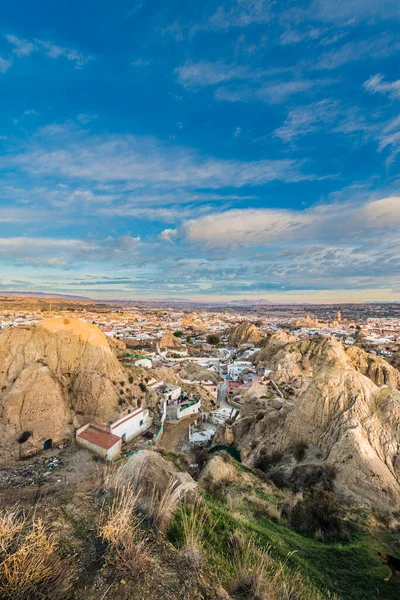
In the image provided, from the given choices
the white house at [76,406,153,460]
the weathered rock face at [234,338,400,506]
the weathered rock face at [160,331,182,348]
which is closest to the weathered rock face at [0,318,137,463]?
the white house at [76,406,153,460]

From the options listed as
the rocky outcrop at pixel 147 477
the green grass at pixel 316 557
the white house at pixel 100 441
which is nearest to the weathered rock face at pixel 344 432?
the green grass at pixel 316 557

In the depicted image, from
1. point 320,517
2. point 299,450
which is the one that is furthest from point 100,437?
point 320,517

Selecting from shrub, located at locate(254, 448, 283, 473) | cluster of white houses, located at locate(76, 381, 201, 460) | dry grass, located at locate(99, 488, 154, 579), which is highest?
dry grass, located at locate(99, 488, 154, 579)

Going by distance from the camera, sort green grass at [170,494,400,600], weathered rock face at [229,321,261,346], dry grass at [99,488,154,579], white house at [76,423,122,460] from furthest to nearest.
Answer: weathered rock face at [229,321,261,346] < white house at [76,423,122,460] < green grass at [170,494,400,600] < dry grass at [99,488,154,579]

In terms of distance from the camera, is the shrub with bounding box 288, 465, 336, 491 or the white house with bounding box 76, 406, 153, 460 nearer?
the shrub with bounding box 288, 465, 336, 491

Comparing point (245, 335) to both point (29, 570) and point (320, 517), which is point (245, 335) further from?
point (29, 570)

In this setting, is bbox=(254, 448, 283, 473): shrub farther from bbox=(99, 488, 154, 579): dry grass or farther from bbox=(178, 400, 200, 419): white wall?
bbox=(178, 400, 200, 419): white wall

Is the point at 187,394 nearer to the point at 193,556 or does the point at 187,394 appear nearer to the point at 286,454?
the point at 286,454
